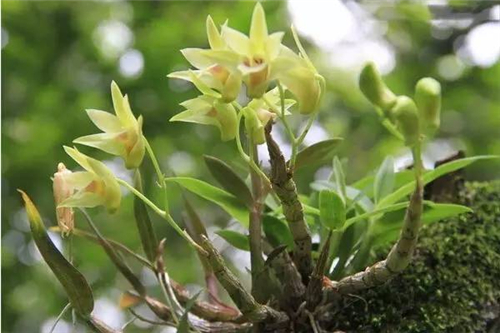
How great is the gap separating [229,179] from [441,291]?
231 mm

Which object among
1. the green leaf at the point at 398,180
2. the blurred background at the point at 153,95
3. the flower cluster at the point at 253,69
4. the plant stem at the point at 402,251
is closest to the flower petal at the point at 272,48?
the flower cluster at the point at 253,69

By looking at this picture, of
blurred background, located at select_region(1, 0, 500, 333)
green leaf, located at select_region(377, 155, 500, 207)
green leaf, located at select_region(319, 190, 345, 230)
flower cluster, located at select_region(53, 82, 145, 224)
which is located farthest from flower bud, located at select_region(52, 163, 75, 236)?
blurred background, located at select_region(1, 0, 500, 333)

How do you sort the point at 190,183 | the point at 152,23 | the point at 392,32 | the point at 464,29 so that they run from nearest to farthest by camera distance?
1. the point at 190,183
2. the point at 464,29
3. the point at 152,23
4. the point at 392,32

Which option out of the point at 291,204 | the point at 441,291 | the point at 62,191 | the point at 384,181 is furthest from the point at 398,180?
the point at 62,191

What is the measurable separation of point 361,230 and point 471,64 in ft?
4.81

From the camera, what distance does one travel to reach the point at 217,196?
675 millimetres

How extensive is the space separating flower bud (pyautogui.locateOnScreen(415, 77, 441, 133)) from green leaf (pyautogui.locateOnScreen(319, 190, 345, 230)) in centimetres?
16

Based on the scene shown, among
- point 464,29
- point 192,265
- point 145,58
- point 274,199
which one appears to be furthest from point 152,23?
point 274,199

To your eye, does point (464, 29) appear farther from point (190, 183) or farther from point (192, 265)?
point (190, 183)

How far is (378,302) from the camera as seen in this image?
0.66 m

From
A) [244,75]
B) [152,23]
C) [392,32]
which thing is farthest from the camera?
[392,32]

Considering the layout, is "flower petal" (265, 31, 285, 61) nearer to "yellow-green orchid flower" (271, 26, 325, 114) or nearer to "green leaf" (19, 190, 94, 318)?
"yellow-green orchid flower" (271, 26, 325, 114)

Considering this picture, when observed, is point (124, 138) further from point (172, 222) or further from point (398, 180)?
point (398, 180)

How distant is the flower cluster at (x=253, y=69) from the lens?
0.46 metres
